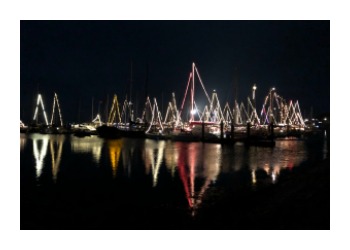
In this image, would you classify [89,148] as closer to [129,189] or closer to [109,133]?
[109,133]

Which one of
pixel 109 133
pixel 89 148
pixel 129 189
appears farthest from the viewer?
pixel 109 133

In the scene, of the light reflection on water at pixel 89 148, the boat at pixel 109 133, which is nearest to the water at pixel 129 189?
the light reflection on water at pixel 89 148

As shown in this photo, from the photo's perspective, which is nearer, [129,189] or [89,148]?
[129,189]

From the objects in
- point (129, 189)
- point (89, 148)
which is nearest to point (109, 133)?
point (89, 148)

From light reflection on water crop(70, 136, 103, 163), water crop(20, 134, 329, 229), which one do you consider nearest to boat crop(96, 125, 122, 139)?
light reflection on water crop(70, 136, 103, 163)

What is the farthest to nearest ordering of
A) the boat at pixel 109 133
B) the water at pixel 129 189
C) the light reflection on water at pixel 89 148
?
the boat at pixel 109 133 → the light reflection on water at pixel 89 148 → the water at pixel 129 189

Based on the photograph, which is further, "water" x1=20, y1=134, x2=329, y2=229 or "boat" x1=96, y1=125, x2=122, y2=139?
"boat" x1=96, y1=125, x2=122, y2=139

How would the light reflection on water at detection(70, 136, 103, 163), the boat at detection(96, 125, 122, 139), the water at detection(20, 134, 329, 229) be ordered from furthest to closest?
the boat at detection(96, 125, 122, 139)
the light reflection on water at detection(70, 136, 103, 163)
the water at detection(20, 134, 329, 229)

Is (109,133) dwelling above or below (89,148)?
above

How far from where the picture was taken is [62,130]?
2088 inches

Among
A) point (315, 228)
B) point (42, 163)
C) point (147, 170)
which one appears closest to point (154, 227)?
point (315, 228)

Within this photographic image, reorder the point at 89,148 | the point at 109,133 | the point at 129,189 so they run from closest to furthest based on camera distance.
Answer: the point at 129,189 → the point at 89,148 → the point at 109,133

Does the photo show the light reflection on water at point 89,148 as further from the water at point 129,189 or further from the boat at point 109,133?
the boat at point 109,133

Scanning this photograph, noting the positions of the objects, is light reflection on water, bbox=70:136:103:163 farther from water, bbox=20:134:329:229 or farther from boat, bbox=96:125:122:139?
boat, bbox=96:125:122:139
